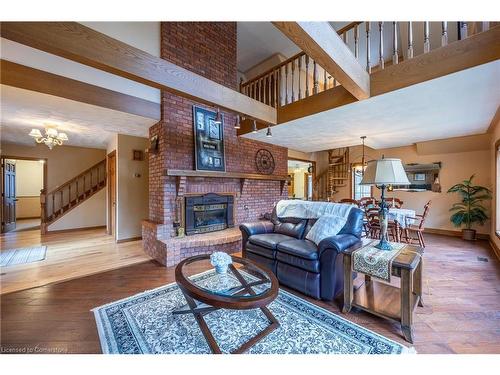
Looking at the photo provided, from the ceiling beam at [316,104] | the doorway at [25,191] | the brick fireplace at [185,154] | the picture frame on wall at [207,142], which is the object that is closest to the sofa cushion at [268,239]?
the brick fireplace at [185,154]

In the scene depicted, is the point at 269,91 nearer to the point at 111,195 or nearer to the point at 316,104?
the point at 316,104

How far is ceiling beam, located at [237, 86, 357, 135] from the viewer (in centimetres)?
295

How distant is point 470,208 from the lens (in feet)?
16.1

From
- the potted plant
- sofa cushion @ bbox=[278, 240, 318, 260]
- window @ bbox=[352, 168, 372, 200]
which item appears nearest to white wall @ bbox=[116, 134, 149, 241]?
sofa cushion @ bbox=[278, 240, 318, 260]

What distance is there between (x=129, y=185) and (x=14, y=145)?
135 inches

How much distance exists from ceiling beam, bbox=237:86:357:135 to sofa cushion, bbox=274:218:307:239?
1696mm

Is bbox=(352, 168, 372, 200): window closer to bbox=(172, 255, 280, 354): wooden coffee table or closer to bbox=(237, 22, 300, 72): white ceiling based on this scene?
bbox=(237, 22, 300, 72): white ceiling

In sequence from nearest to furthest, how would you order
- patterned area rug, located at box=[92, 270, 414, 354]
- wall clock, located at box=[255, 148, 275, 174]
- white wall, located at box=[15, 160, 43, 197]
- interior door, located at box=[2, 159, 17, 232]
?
patterned area rug, located at box=[92, 270, 414, 354] < wall clock, located at box=[255, 148, 275, 174] < interior door, located at box=[2, 159, 17, 232] < white wall, located at box=[15, 160, 43, 197]

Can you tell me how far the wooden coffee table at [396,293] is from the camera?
1.63 meters

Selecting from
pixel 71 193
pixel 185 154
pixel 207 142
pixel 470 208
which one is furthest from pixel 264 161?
pixel 71 193

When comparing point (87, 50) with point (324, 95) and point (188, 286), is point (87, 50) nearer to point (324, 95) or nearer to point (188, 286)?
point (188, 286)

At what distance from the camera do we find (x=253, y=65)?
238 inches
